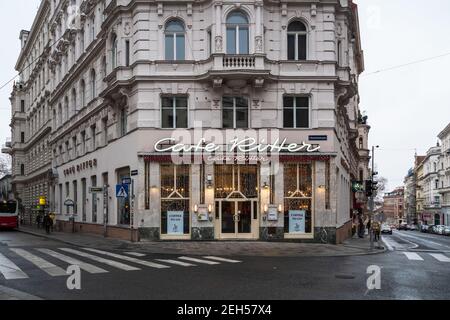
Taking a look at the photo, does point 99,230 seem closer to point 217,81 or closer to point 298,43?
point 217,81

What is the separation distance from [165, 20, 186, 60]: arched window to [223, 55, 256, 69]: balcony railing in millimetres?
2411

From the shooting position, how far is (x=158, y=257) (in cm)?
1866

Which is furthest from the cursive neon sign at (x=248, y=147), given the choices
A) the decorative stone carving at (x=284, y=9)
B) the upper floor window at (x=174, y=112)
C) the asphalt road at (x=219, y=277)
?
the asphalt road at (x=219, y=277)

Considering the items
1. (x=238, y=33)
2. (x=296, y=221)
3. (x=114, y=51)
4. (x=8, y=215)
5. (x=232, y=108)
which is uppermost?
(x=114, y=51)

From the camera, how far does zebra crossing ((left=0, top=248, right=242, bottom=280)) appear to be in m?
14.6

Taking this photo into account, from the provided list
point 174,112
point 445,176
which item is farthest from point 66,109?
point 445,176

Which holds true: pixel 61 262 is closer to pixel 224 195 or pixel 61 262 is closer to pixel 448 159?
pixel 224 195

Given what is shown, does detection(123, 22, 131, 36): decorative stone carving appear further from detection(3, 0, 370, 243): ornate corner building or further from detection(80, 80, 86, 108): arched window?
detection(80, 80, 86, 108): arched window

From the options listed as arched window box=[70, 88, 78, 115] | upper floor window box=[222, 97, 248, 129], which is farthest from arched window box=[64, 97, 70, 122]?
upper floor window box=[222, 97, 248, 129]

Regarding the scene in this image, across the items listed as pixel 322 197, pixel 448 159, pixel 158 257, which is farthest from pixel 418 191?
pixel 158 257

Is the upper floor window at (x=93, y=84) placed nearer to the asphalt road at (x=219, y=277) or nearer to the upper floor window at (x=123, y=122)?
the upper floor window at (x=123, y=122)

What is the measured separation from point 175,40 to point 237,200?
27.6ft

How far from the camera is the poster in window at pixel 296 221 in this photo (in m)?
25.2

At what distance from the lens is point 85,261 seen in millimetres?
17000
